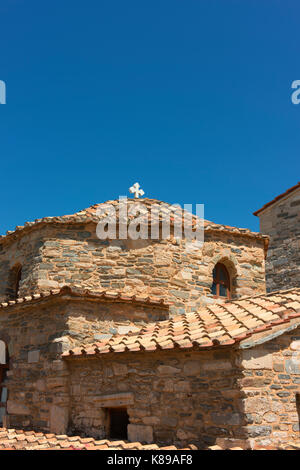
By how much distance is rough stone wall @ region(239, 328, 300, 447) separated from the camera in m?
5.79

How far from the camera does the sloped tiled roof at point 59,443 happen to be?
6480 millimetres

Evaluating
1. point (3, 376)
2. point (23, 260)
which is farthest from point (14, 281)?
point (3, 376)

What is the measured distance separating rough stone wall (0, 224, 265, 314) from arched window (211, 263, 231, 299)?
273 millimetres

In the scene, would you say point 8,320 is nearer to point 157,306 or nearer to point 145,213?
point 157,306

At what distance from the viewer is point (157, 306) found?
9.13 meters

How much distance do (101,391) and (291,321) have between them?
11.9 ft

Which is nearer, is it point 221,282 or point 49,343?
point 49,343

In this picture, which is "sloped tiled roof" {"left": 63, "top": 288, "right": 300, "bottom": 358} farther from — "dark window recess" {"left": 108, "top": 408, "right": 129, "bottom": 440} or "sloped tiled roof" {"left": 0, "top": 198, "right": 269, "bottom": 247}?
"sloped tiled roof" {"left": 0, "top": 198, "right": 269, "bottom": 247}

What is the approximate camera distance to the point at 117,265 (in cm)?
979

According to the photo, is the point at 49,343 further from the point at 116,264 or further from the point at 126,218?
the point at 126,218

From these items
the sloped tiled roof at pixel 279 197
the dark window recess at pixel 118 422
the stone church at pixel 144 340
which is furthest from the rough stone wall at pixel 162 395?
the sloped tiled roof at pixel 279 197

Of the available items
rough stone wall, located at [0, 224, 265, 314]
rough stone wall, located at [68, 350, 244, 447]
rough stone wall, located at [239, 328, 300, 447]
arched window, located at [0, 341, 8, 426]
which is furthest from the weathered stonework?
rough stone wall, located at [239, 328, 300, 447]

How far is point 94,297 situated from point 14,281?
348 centimetres

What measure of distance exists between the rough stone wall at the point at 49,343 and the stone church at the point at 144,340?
2cm
